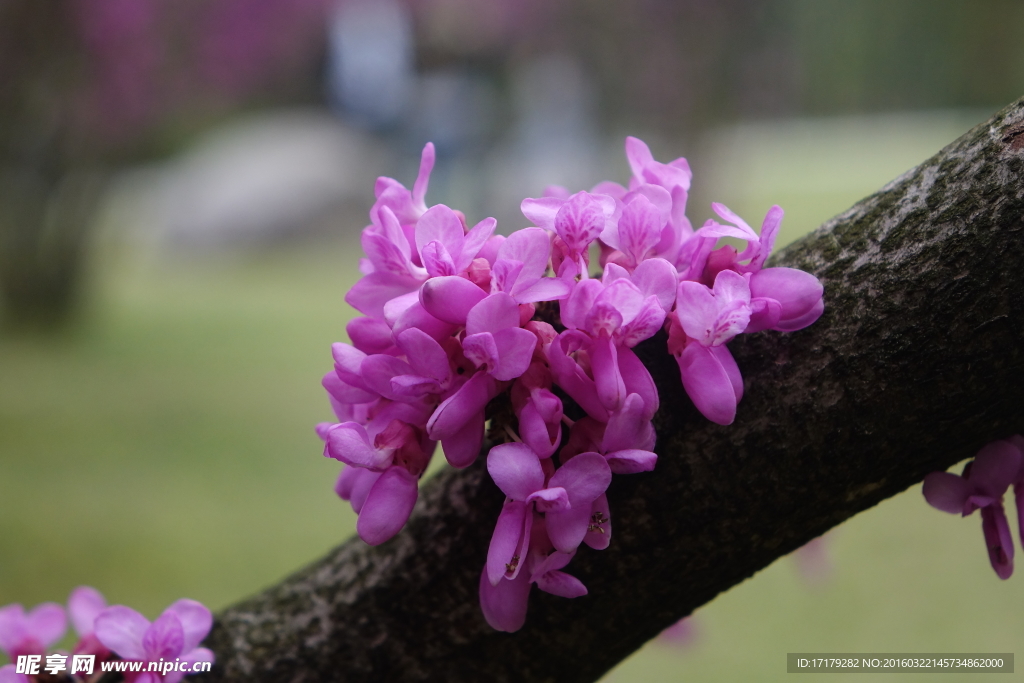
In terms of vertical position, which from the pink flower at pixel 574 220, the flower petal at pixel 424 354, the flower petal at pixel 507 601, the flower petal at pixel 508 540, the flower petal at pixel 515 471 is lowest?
the flower petal at pixel 507 601

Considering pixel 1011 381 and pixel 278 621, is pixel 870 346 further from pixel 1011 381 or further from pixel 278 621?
pixel 278 621

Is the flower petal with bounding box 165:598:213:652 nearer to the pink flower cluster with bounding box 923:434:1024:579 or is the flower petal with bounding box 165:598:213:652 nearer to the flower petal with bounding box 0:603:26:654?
the flower petal with bounding box 0:603:26:654

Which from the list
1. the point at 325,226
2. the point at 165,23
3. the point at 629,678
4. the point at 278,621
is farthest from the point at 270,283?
the point at 278,621

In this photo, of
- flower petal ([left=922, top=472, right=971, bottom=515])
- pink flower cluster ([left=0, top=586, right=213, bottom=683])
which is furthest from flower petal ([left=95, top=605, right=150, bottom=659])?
flower petal ([left=922, top=472, right=971, bottom=515])

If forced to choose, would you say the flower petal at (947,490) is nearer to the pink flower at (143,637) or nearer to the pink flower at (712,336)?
the pink flower at (712,336)

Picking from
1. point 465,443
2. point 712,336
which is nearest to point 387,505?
point 465,443

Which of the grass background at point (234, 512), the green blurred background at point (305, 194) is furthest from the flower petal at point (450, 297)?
the grass background at point (234, 512)

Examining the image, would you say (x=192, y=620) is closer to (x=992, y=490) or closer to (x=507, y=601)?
(x=507, y=601)
